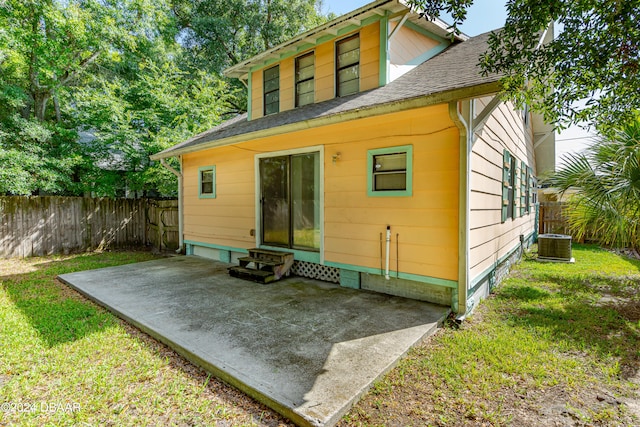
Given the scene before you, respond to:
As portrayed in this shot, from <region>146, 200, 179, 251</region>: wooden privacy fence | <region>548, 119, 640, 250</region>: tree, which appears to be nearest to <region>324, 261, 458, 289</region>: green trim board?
<region>548, 119, 640, 250</region>: tree

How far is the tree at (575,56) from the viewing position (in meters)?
2.67

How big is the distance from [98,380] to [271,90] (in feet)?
20.7

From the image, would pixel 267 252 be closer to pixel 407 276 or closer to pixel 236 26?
pixel 407 276

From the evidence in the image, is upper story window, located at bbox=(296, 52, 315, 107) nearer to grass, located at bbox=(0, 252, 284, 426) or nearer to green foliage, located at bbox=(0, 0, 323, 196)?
green foliage, located at bbox=(0, 0, 323, 196)

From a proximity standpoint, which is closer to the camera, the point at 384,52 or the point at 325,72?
the point at 384,52

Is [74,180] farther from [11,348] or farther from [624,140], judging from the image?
[624,140]

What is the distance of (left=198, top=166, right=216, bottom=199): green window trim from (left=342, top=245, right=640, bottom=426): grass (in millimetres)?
6041

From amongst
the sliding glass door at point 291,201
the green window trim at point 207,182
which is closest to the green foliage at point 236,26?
the green window trim at point 207,182

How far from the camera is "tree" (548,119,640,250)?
3971 millimetres

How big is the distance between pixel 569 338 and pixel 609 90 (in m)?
2.51

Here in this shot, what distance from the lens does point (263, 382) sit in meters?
2.35

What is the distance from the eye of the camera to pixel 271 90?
7195 mm

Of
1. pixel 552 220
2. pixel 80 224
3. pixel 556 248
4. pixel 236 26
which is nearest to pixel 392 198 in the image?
pixel 556 248

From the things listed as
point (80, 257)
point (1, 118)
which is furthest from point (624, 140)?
point (1, 118)
